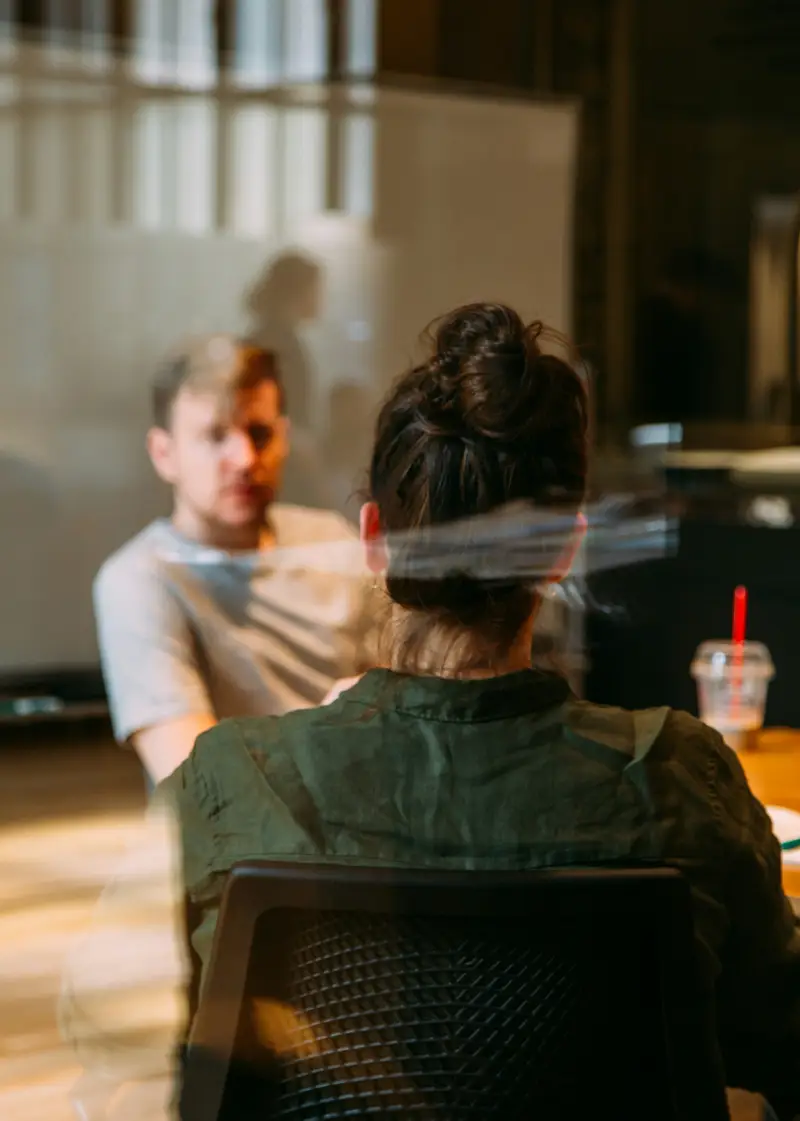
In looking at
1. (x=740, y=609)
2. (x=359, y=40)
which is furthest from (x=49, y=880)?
(x=359, y=40)

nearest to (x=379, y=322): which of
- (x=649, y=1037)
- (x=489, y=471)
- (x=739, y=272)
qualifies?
(x=739, y=272)

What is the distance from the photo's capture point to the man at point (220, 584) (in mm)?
1338

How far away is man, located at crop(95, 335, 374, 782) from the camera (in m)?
1.34

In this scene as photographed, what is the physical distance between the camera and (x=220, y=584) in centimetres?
140

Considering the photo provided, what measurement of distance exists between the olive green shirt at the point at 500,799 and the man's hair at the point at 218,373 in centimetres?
84

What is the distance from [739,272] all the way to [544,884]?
3.09m

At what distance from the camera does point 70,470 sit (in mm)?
2609

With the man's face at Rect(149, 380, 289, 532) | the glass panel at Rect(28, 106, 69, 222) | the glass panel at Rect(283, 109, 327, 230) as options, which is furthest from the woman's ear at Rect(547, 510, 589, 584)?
the glass panel at Rect(283, 109, 327, 230)

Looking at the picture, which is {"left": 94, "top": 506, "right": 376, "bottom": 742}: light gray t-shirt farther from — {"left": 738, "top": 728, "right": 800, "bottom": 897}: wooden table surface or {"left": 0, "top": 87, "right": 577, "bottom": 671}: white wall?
{"left": 0, "top": 87, "right": 577, "bottom": 671}: white wall

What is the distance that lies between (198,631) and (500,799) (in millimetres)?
719

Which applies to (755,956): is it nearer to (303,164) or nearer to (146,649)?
(146,649)

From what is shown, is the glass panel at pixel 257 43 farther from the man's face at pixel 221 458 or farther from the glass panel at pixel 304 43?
the man's face at pixel 221 458

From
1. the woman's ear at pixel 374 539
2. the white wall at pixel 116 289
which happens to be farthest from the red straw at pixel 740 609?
the woman's ear at pixel 374 539

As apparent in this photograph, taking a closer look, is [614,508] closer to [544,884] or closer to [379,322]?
[544,884]
